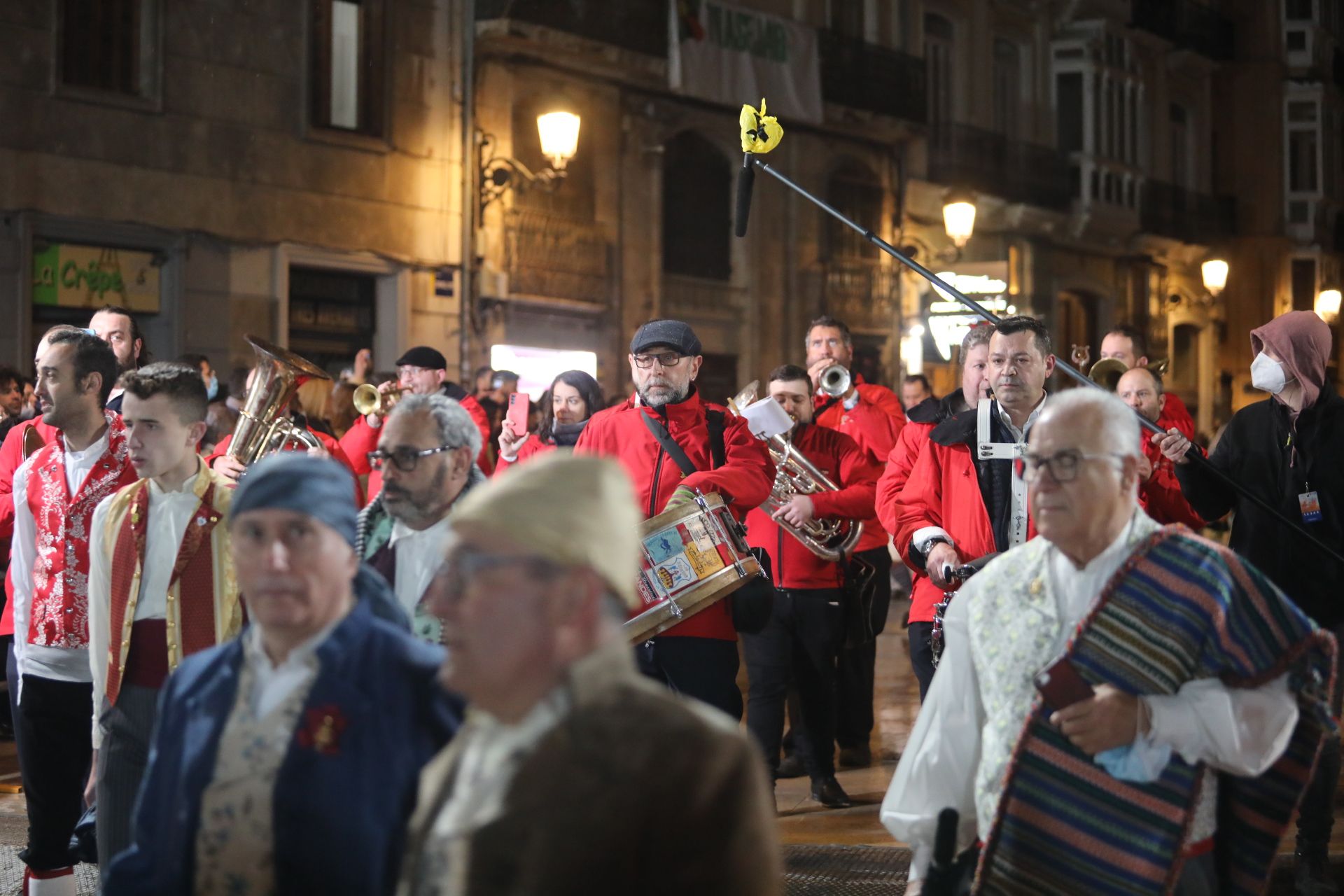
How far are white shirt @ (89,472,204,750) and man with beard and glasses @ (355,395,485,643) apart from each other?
726 millimetres

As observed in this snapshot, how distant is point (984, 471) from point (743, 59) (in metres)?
17.4

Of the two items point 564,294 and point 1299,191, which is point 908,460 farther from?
point 1299,191

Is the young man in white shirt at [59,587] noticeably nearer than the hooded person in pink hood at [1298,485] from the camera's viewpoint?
Yes

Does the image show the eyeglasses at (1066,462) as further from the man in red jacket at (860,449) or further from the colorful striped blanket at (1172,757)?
the man in red jacket at (860,449)

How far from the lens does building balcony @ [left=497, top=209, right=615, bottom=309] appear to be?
19719 millimetres

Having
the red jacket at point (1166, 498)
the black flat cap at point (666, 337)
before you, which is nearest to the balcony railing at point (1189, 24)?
the red jacket at point (1166, 498)

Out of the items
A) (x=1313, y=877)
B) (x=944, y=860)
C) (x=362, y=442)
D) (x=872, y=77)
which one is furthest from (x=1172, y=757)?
(x=872, y=77)

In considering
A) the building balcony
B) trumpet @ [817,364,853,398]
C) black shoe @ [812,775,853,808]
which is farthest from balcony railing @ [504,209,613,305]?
black shoe @ [812,775,853,808]

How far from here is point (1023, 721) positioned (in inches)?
140

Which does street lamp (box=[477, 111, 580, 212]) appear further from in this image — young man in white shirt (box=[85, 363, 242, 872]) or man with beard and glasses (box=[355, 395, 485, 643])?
man with beard and glasses (box=[355, 395, 485, 643])

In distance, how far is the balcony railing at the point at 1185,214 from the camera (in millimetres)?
34844

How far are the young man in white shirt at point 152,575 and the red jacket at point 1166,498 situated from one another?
352 cm

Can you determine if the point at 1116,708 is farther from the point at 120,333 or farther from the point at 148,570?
the point at 120,333

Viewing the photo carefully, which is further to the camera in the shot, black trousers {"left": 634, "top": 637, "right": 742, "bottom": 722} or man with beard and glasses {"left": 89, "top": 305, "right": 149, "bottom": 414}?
man with beard and glasses {"left": 89, "top": 305, "right": 149, "bottom": 414}
